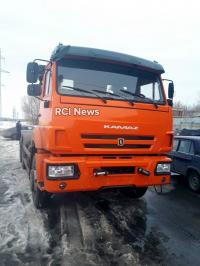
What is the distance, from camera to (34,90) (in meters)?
5.24

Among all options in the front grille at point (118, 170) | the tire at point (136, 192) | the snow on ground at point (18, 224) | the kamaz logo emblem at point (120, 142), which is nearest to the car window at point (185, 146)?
the tire at point (136, 192)

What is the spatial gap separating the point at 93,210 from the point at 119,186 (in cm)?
105

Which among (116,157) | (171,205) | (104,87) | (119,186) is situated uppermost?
(104,87)

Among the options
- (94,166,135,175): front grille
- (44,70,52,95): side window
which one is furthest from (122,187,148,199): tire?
(44,70,52,95): side window

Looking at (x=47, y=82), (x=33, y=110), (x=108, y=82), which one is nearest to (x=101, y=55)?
(x=108, y=82)

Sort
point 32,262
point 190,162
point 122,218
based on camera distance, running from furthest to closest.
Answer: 1. point 190,162
2. point 122,218
3. point 32,262

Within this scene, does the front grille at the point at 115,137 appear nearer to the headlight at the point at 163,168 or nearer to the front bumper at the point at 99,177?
the front bumper at the point at 99,177

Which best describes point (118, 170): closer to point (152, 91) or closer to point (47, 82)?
point (152, 91)

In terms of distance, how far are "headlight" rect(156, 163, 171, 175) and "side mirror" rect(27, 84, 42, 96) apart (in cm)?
268

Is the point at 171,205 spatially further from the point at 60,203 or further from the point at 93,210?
the point at 60,203

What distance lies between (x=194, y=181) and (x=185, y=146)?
103 cm

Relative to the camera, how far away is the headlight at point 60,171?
4062 millimetres

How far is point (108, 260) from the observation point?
3.46m

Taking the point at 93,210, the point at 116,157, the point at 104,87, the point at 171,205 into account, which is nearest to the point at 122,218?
the point at 93,210
